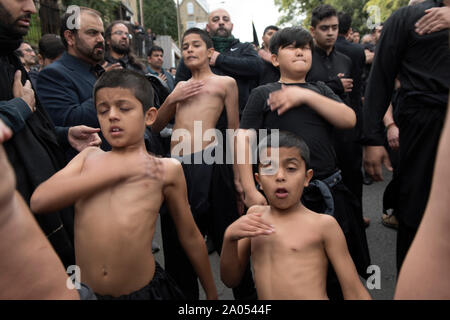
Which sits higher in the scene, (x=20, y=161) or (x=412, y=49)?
(x=412, y=49)

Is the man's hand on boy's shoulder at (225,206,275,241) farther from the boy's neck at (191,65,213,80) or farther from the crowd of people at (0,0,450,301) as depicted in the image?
the boy's neck at (191,65,213,80)

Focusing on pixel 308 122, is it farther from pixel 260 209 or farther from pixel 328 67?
pixel 328 67

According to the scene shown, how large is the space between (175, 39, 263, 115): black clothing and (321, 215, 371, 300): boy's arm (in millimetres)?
2239

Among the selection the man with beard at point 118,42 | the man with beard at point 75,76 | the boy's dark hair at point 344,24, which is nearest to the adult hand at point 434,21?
the man with beard at point 75,76

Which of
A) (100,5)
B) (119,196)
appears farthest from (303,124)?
(100,5)

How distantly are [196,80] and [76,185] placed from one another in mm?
1669

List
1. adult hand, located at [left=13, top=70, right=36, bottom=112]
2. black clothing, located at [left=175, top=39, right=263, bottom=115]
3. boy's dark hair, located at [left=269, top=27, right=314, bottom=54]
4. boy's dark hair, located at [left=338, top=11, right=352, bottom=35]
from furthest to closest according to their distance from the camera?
1. boy's dark hair, located at [left=338, top=11, right=352, bottom=35]
2. black clothing, located at [left=175, top=39, right=263, bottom=115]
3. boy's dark hair, located at [left=269, top=27, right=314, bottom=54]
4. adult hand, located at [left=13, top=70, right=36, bottom=112]

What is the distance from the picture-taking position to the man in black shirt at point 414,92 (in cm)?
212

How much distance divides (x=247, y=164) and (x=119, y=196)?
0.85 metres

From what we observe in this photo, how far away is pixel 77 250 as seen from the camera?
1584 mm

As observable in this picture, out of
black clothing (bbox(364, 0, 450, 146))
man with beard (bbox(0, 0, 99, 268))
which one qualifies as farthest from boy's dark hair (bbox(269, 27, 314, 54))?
man with beard (bbox(0, 0, 99, 268))

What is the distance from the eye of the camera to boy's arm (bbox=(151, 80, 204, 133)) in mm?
2732
